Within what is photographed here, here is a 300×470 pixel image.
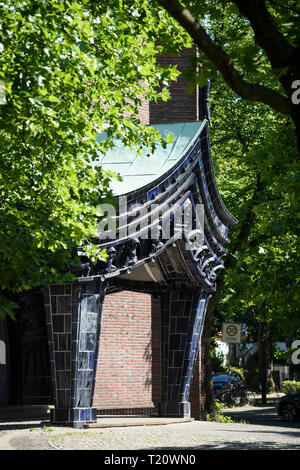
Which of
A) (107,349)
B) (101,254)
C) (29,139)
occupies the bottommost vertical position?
(107,349)

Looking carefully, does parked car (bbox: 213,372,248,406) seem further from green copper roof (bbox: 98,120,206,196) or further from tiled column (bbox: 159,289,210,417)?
green copper roof (bbox: 98,120,206,196)

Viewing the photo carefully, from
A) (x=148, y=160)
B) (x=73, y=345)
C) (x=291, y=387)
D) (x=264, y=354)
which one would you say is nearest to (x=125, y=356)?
(x=148, y=160)

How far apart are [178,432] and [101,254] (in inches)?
166

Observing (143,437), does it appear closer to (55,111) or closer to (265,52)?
(55,111)

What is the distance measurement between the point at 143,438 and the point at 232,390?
2492 cm

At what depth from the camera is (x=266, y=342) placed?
148 feet

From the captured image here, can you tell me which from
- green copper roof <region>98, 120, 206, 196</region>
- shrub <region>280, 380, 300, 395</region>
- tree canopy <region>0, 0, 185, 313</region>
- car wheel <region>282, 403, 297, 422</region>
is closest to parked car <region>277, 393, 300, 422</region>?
car wheel <region>282, 403, 297, 422</region>

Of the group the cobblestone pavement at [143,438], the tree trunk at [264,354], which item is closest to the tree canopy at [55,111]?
the cobblestone pavement at [143,438]

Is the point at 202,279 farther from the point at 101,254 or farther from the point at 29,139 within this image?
the point at 29,139

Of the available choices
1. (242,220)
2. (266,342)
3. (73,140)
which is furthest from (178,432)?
(266,342)

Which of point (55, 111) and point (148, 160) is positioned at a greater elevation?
point (148, 160)

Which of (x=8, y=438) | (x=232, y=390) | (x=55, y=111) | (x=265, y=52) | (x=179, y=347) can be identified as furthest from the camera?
(x=232, y=390)

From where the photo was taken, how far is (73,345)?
1505 cm

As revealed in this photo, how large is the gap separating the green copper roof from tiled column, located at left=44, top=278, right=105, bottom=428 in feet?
8.81
